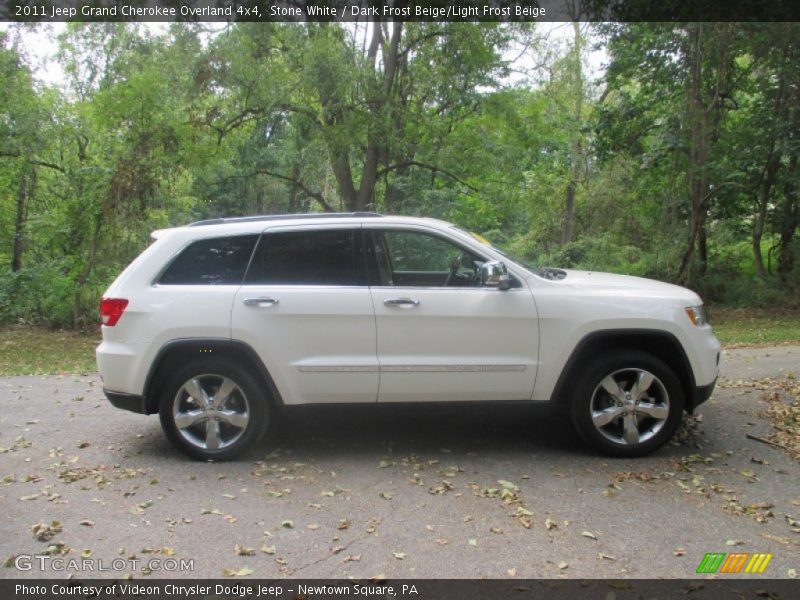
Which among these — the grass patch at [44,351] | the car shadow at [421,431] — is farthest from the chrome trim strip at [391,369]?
the grass patch at [44,351]

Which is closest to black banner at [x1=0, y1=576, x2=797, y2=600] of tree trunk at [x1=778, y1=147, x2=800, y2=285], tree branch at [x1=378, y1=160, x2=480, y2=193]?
tree branch at [x1=378, y1=160, x2=480, y2=193]

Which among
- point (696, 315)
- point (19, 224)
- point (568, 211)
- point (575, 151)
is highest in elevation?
point (575, 151)

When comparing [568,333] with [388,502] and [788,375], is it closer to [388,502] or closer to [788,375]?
[388,502]

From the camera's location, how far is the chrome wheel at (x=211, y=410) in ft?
16.6

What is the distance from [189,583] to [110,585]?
0.39 m

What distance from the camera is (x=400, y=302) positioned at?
197 inches

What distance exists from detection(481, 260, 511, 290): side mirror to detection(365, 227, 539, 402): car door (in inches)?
2.2

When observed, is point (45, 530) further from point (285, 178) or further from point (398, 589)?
point (285, 178)

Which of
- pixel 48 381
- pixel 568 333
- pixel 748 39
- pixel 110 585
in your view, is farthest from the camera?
pixel 748 39

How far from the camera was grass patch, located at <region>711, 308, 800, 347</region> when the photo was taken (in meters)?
12.0

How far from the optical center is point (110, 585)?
3.34 meters

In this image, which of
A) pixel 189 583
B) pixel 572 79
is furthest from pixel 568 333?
pixel 572 79

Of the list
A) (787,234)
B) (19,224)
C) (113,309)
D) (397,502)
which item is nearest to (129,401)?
(113,309)

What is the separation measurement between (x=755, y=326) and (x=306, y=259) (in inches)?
501
